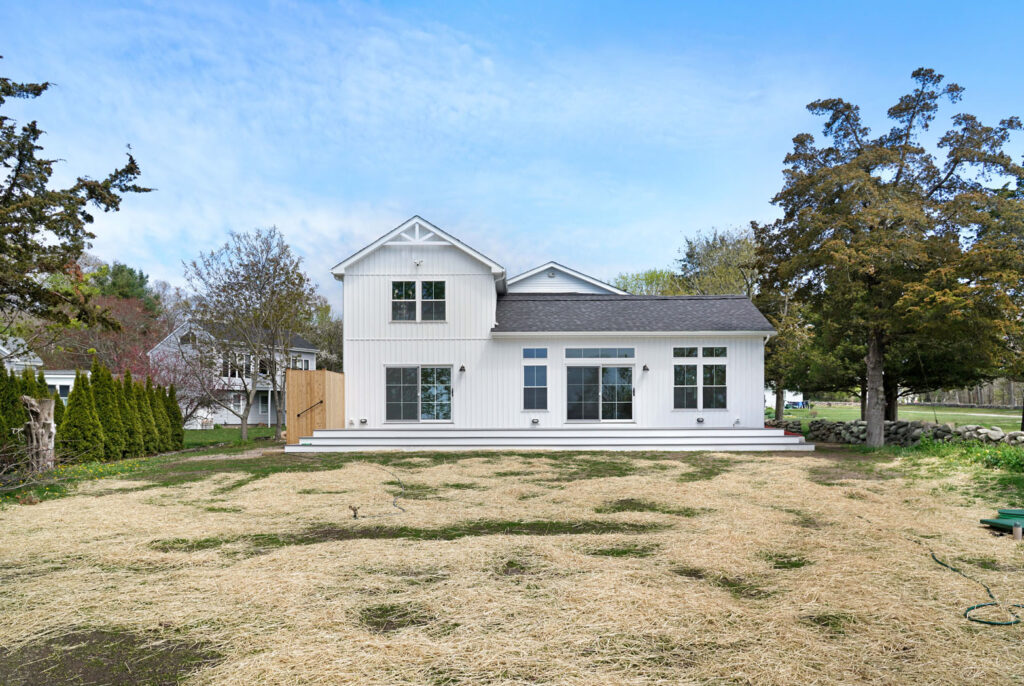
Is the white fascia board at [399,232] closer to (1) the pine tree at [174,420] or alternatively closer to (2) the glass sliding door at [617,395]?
(2) the glass sliding door at [617,395]

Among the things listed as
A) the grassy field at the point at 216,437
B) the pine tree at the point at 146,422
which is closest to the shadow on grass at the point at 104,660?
the pine tree at the point at 146,422

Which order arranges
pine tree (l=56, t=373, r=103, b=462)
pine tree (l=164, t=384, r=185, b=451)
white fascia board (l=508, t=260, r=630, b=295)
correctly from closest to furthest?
pine tree (l=56, t=373, r=103, b=462) < pine tree (l=164, t=384, r=185, b=451) < white fascia board (l=508, t=260, r=630, b=295)

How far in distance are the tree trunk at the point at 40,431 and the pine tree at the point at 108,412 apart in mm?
3319

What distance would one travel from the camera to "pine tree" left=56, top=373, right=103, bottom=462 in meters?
13.2

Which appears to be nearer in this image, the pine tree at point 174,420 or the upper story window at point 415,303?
the upper story window at point 415,303

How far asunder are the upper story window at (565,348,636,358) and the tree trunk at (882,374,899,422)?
784 cm

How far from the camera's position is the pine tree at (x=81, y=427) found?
13227mm

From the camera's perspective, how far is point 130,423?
50.9 ft

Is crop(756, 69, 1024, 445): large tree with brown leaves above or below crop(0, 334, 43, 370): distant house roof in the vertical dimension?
above

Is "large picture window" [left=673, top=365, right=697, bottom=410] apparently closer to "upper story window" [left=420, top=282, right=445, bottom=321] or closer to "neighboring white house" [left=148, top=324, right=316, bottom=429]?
"upper story window" [left=420, top=282, right=445, bottom=321]

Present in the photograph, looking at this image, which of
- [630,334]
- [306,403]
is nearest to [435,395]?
[306,403]

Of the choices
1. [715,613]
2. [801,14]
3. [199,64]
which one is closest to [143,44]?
[199,64]

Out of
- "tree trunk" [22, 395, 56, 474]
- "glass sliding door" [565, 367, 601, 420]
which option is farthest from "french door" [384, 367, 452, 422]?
"tree trunk" [22, 395, 56, 474]

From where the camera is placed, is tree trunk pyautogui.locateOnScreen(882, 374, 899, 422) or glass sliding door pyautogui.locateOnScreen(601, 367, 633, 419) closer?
glass sliding door pyautogui.locateOnScreen(601, 367, 633, 419)
